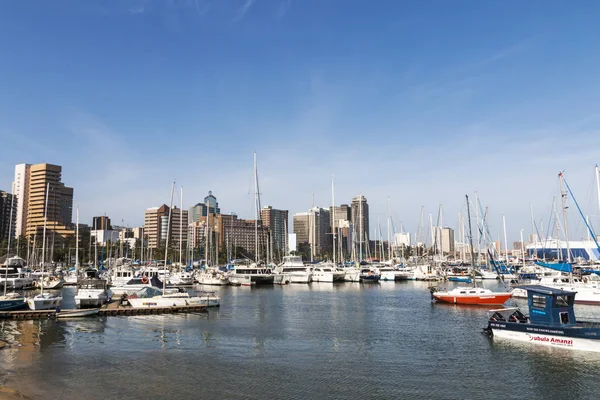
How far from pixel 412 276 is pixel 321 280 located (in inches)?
1085

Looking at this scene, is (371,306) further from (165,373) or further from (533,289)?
(165,373)

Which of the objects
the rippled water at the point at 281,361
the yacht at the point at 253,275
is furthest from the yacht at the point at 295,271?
the rippled water at the point at 281,361

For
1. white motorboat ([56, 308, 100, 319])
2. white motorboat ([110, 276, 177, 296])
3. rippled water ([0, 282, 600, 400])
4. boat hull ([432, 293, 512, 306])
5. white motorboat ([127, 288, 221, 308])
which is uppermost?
white motorboat ([110, 276, 177, 296])

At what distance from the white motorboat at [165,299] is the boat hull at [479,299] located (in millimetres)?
33383

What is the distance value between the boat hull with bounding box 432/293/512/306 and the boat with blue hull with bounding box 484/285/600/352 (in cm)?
2455

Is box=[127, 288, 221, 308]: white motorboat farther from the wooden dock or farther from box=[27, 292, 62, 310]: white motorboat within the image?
box=[27, 292, 62, 310]: white motorboat

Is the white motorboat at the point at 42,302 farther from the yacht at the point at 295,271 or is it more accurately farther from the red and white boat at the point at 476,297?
the yacht at the point at 295,271

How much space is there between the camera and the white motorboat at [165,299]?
54.4 m

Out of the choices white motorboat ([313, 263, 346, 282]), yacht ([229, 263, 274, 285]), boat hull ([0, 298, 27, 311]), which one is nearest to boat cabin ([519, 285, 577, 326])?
boat hull ([0, 298, 27, 311])

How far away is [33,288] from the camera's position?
314 feet

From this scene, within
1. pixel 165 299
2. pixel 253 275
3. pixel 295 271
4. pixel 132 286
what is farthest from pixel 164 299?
pixel 295 271

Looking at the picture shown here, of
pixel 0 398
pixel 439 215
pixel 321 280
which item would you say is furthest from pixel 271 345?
pixel 439 215

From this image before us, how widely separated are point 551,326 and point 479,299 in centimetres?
2874

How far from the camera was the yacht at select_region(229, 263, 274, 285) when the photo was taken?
10662 cm
